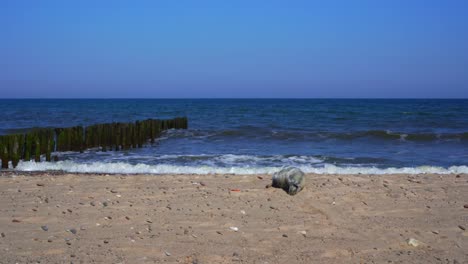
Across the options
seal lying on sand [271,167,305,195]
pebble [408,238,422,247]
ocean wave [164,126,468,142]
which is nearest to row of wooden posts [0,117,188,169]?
ocean wave [164,126,468,142]

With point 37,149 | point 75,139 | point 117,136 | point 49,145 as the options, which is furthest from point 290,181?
point 117,136

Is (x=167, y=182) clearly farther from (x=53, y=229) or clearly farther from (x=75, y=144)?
(x=75, y=144)

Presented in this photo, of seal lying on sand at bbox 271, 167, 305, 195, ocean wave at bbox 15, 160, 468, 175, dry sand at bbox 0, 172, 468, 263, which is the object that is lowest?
ocean wave at bbox 15, 160, 468, 175

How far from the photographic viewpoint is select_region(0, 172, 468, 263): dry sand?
5094mm

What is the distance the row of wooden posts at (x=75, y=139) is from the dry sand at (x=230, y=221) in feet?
15.1

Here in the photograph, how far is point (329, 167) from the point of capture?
12.3m

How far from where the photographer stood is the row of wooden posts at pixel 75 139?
43.0ft

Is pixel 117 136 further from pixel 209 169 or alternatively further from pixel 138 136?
pixel 209 169

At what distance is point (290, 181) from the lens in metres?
7.57

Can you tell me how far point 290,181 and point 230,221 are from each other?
65.1 inches

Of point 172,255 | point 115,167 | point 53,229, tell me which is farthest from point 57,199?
point 115,167

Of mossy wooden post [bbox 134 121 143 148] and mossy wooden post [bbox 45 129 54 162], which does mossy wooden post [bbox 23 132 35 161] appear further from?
mossy wooden post [bbox 134 121 143 148]

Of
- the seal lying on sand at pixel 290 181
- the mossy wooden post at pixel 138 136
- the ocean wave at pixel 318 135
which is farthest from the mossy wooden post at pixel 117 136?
the seal lying on sand at pixel 290 181

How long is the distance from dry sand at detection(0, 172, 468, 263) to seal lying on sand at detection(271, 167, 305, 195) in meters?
0.10
